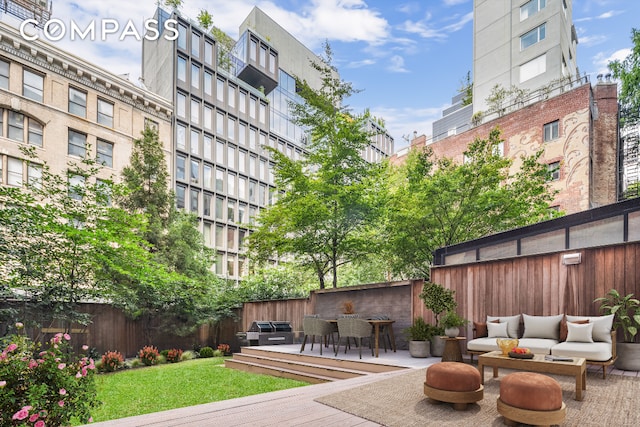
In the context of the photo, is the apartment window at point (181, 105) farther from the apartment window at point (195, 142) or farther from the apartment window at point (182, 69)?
the apartment window at point (195, 142)

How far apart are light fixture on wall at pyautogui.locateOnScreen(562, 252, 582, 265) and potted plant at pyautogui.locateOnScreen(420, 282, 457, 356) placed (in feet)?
6.56

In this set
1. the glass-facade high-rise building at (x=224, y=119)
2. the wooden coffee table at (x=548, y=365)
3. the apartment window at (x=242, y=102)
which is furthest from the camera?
the apartment window at (x=242, y=102)

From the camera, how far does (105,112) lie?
2000cm

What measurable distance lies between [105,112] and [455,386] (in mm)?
21653

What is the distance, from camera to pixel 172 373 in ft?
31.0

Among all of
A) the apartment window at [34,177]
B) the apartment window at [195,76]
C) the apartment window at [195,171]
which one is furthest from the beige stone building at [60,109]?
the apartment window at [195,76]

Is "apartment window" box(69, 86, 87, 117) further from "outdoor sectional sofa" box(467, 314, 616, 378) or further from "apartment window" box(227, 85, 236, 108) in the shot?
"outdoor sectional sofa" box(467, 314, 616, 378)

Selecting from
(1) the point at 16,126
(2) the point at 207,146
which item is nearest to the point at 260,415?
(1) the point at 16,126

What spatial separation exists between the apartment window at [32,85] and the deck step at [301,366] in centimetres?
1582

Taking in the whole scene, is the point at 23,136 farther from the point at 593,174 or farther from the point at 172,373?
the point at 593,174

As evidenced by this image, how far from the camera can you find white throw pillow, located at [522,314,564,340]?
20.1 feet

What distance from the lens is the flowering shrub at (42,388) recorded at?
287 centimetres

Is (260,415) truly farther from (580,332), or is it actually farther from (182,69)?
(182,69)

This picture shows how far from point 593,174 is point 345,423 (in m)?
17.9
